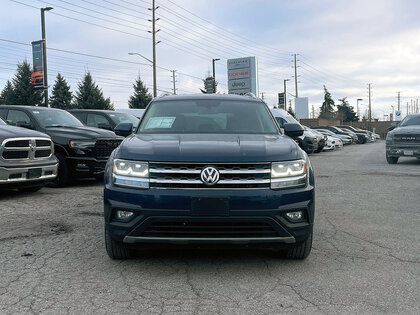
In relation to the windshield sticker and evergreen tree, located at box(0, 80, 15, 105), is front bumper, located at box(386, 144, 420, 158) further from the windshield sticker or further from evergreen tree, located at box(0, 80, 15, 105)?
evergreen tree, located at box(0, 80, 15, 105)

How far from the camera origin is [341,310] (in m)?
3.10

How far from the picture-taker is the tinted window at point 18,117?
31.7 ft

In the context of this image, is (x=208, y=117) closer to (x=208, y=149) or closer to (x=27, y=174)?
(x=208, y=149)

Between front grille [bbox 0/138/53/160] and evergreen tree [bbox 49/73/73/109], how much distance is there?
52.3 meters

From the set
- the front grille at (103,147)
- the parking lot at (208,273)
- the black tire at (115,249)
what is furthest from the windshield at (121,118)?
the black tire at (115,249)

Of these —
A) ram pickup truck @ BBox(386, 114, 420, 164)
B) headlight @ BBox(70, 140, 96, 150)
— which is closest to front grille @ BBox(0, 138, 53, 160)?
headlight @ BBox(70, 140, 96, 150)

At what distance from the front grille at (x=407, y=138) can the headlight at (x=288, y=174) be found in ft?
38.6

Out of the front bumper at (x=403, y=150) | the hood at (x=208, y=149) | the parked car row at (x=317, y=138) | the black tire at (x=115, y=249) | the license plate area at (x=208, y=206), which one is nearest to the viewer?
the license plate area at (x=208, y=206)

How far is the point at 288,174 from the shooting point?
379 cm

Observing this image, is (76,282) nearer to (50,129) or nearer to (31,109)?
(50,129)

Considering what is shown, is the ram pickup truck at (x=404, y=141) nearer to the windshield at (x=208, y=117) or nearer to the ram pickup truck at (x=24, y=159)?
the windshield at (x=208, y=117)

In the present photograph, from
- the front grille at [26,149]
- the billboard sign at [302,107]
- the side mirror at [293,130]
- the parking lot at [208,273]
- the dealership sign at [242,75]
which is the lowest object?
the parking lot at [208,273]

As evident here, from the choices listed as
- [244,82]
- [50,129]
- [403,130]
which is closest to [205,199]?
[50,129]

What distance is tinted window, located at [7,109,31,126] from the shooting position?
380 inches
